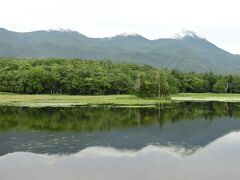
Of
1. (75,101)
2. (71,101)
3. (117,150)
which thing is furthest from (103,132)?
(75,101)

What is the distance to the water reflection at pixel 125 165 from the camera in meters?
21.3

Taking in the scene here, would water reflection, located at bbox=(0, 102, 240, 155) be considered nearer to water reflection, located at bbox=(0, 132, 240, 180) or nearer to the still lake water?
the still lake water

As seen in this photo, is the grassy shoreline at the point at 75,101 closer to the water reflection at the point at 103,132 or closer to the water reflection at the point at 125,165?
A: the water reflection at the point at 103,132

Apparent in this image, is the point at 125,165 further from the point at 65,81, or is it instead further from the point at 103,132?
the point at 65,81

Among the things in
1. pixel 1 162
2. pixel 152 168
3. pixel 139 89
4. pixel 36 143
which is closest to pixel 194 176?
pixel 152 168

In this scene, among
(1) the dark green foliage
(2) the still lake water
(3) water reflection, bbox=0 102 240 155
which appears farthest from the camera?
(1) the dark green foliage

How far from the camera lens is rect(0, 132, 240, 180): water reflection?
70.0ft

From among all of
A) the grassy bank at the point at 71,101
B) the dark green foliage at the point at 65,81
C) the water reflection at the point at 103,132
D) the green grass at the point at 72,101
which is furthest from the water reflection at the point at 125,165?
the dark green foliage at the point at 65,81

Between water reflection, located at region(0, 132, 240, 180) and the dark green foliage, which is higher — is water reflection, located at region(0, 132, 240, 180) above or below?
below

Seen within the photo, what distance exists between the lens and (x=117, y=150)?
28.4 metres

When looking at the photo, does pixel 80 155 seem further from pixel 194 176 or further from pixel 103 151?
pixel 194 176

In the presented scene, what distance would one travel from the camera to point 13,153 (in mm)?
26531

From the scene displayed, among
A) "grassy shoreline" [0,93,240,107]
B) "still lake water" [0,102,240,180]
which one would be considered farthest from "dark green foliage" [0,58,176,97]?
"still lake water" [0,102,240,180]

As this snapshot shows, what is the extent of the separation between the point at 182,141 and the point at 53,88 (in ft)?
327
